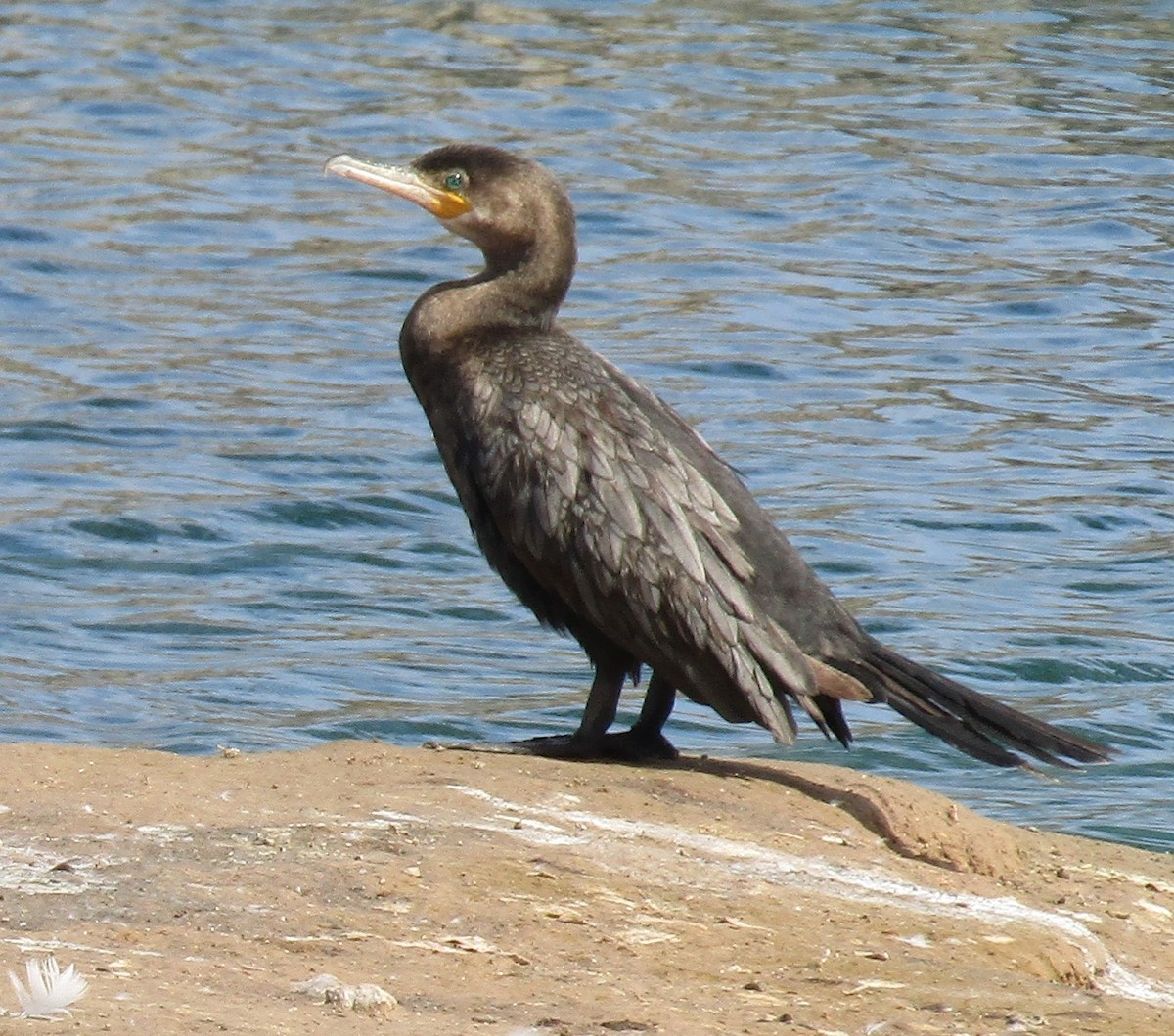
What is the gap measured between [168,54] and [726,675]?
15239 mm

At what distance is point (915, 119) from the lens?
1847 cm

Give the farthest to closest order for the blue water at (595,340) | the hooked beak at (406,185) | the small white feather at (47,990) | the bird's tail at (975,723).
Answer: the blue water at (595,340) < the hooked beak at (406,185) < the bird's tail at (975,723) < the small white feather at (47,990)

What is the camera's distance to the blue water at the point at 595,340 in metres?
9.23

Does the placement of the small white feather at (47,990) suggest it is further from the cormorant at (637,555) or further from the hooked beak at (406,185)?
the hooked beak at (406,185)

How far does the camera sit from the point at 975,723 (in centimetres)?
577

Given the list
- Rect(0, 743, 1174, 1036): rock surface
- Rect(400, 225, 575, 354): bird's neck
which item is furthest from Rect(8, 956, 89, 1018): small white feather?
Rect(400, 225, 575, 354): bird's neck

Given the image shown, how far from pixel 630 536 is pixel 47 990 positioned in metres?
2.41

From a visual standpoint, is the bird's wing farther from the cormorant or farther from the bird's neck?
the bird's neck

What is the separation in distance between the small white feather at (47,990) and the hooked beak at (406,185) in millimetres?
3168

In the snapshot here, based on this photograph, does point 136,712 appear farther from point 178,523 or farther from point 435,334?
point 435,334

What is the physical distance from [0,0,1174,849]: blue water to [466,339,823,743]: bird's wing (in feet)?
7.52

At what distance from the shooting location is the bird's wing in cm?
578

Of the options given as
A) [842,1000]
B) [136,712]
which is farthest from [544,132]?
[842,1000]

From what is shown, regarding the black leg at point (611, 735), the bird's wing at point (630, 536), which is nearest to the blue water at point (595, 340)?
the black leg at point (611, 735)
